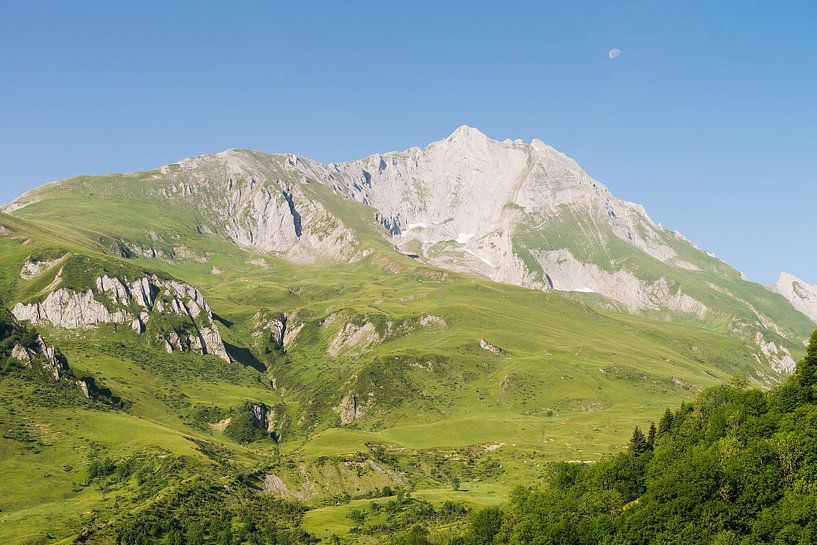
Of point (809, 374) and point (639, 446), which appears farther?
point (639, 446)

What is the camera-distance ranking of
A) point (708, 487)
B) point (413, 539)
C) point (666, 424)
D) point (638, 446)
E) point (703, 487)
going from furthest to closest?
point (666, 424) → point (638, 446) → point (413, 539) → point (703, 487) → point (708, 487)

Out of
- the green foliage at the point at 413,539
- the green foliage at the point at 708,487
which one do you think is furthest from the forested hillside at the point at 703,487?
the green foliage at the point at 413,539

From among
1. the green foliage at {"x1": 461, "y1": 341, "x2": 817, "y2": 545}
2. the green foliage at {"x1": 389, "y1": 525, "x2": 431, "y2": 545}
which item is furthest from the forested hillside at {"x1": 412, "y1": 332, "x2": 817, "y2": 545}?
the green foliage at {"x1": 389, "y1": 525, "x2": 431, "y2": 545}

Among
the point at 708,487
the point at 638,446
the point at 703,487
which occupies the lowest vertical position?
the point at 638,446

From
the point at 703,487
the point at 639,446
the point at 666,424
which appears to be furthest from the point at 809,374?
the point at 639,446

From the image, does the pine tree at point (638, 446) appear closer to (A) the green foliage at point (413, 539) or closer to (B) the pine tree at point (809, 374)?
(B) the pine tree at point (809, 374)

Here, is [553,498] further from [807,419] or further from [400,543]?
[807,419]

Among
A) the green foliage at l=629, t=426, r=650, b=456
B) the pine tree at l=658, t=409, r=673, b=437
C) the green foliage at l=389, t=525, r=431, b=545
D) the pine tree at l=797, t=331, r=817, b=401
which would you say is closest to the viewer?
the pine tree at l=797, t=331, r=817, b=401

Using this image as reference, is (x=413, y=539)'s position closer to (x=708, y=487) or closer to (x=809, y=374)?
(x=708, y=487)

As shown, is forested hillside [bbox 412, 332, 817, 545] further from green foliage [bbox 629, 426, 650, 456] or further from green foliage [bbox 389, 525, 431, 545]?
green foliage [bbox 389, 525, 431, 545]

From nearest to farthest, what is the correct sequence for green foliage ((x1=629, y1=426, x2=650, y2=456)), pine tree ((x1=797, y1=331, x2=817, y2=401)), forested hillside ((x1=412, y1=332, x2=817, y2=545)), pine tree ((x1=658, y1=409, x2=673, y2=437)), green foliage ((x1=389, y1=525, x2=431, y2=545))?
forested hillside ((x1=412, y1=332, x2=817, y2=545))
pine tree ((x1=797, y1=331, x2=817, y2=401))
green foliage ((x1=389, y1=525, x2=431, y2=545))
green foliage ((x1=629, y1=426, x2=650, y2=456))
pine tree ((x1=658, y1=409, x2=673, y2=437))

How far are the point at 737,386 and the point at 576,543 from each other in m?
78.4

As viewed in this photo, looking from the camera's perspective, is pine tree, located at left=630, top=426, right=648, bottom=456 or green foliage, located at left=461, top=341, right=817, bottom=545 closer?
green foliage, located at left=461, top=341, right=817, bottom=545

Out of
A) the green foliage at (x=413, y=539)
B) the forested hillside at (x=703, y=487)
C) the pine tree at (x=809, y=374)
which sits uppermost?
the pine tree at (x=809, y=374)
